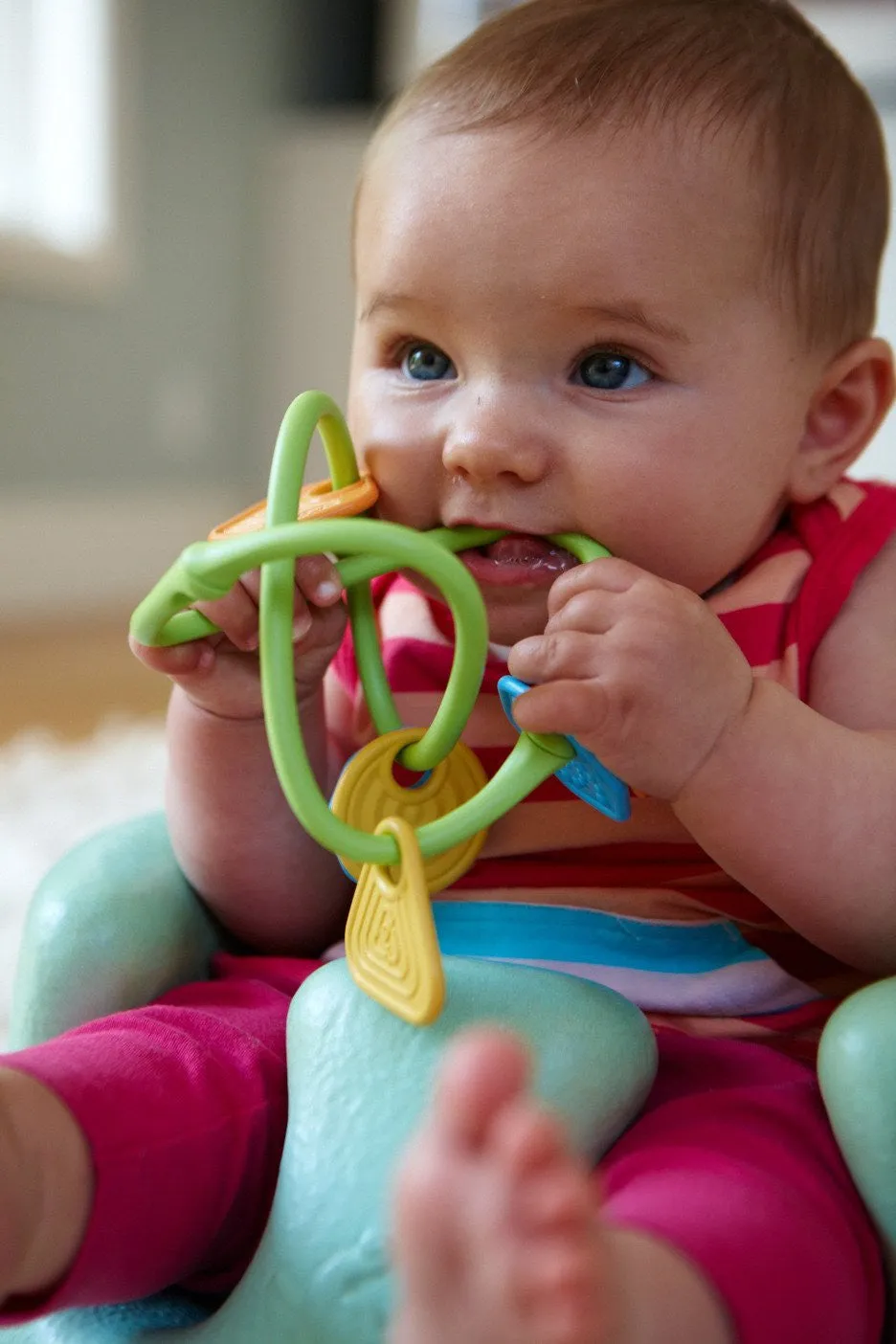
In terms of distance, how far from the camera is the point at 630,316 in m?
0.63

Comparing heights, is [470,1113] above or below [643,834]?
above

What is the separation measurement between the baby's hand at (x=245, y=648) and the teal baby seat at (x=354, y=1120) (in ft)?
0.46

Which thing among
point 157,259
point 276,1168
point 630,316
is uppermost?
point 630,316

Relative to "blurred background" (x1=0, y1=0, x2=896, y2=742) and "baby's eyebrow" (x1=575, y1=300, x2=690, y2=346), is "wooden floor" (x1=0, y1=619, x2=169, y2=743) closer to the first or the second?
"blurred background" (x1=0, y1=0, x2=896, y2=742)

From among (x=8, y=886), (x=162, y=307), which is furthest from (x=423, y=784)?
(x=162, y=307)

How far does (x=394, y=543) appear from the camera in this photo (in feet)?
1.74

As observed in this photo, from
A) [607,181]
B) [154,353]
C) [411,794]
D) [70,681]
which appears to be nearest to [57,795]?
[70,681]

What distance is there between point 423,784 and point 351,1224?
196 millimetres

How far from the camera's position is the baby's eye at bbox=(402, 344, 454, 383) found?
0.67m

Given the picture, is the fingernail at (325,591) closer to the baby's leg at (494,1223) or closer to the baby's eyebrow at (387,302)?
the baby's eyebrow at (387,302)

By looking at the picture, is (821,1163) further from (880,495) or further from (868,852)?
(880,495)

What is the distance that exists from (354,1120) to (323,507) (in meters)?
0.24

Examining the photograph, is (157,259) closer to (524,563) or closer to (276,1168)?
(524,563)

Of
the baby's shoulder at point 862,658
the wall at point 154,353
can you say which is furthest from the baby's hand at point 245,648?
the wall at point 154,353
